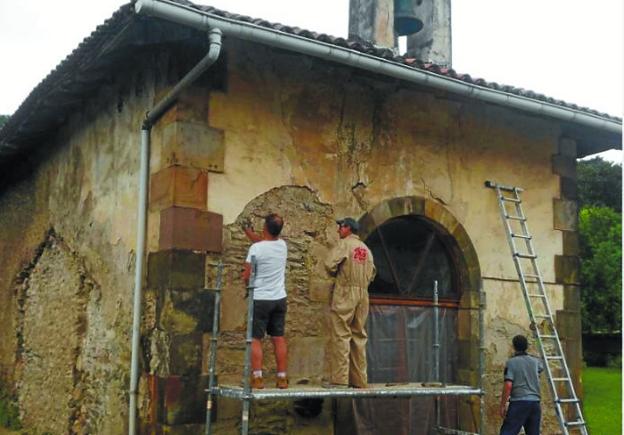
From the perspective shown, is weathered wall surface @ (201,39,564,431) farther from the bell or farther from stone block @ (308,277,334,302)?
the bell

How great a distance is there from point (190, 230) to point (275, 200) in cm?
95

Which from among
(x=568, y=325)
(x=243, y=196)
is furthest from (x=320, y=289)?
(x=568, y=325)

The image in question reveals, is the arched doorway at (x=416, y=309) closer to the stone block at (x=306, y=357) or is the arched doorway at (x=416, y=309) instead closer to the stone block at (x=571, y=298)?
the stone block at (x=306, y=357)

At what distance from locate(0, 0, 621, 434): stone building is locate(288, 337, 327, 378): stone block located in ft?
0.05

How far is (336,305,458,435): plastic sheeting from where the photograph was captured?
7693 mm

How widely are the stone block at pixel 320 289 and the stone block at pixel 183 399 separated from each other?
4.35 feet

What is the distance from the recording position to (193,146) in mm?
6906

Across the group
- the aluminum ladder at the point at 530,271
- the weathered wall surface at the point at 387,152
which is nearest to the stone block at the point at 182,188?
the weathered wall surface at the point at 387,152

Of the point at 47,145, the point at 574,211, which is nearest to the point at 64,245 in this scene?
the point at 47,145

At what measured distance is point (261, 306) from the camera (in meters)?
6.47

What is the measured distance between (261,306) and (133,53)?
2939 millimetres

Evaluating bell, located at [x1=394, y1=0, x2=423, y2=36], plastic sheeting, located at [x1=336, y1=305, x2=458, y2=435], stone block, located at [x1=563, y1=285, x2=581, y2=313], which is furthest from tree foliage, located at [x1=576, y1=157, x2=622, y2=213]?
plastic sheeting, located at [x1=336, y1=305, x2=458, y2=435]

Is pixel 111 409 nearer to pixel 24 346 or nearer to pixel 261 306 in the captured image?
pixel 261 306

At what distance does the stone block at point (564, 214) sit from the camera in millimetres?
9375
